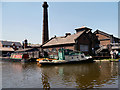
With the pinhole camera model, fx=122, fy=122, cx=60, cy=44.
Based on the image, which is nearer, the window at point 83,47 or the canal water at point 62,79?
the canal water at point 62,79

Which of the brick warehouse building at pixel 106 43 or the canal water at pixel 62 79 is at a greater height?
the brick warehouse building at pixel 106 43

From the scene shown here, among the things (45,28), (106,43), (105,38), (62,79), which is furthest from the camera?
(45,28)

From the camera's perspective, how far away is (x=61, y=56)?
98.7 feet

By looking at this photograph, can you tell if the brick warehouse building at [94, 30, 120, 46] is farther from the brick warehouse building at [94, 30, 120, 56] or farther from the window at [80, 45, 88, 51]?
the window at [80, 45, 88, 51]

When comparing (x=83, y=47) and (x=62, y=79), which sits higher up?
(x=83, y=47)

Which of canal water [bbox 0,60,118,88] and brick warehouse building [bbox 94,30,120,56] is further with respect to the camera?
brick warehouse building [bbox 94,30,120,56]

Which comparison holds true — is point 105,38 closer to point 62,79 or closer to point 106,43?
point 106,43

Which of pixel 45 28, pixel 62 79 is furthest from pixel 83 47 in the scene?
pixel 62 79

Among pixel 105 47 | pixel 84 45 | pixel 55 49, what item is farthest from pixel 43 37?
pixel 105 47

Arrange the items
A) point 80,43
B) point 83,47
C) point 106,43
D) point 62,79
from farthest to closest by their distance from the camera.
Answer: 1. point 106,43
2. point 83,47
3. point 80,43
4. point 62,79

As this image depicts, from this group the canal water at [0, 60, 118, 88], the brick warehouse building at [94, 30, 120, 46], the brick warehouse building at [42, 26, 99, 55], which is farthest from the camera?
the brick warehouse building at [94, 30, 120, 46]

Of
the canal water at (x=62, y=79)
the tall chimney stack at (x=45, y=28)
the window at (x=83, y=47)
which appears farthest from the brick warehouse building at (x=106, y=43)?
the tall chimney stack at (x=45, y=28)

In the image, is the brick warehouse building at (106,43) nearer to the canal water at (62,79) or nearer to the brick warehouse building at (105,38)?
the brick warehouse building at (105,38)

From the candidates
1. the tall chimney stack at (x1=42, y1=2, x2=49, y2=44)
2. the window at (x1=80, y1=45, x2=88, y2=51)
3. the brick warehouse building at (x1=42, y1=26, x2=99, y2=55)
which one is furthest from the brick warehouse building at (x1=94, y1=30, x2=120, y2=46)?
the tall chimney stack at (x1=42, y1=2, x2=49, y2=44)
